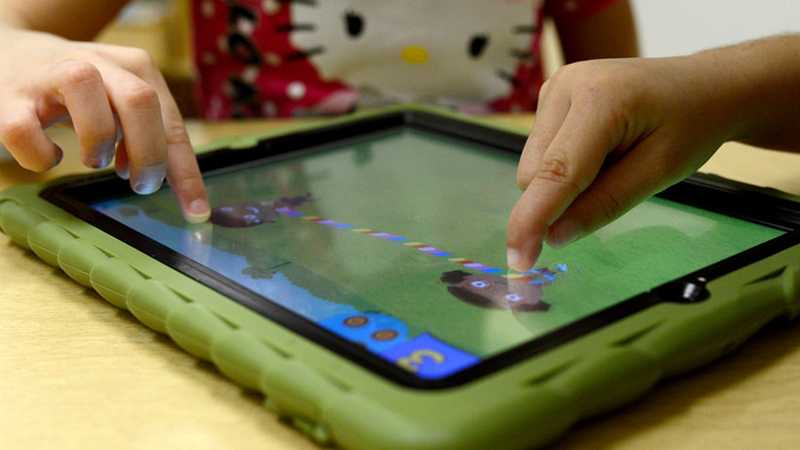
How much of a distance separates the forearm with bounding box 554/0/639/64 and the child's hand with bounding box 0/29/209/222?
0.72 m

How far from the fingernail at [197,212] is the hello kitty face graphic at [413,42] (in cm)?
48

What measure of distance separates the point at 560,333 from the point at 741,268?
13 cm

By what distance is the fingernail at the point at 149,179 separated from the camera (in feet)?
1.97

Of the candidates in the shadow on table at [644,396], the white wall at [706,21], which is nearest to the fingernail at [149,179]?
the shadow on table at [644,396]

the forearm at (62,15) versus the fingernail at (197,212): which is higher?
the forearm at (62,15)

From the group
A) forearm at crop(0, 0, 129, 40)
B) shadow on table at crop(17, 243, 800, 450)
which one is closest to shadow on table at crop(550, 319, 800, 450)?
shadow on table at crop(17, 243, 800, 450)

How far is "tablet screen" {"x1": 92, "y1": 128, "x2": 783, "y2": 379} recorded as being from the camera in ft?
1.52

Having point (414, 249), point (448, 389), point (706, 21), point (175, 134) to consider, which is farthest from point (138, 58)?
point (706, 21)

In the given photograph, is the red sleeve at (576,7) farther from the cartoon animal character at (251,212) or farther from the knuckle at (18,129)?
the knuckle at (18,129)

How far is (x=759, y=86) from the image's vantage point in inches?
23.4

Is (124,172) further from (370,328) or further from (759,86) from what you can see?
(759,86)

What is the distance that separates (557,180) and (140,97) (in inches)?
10.4

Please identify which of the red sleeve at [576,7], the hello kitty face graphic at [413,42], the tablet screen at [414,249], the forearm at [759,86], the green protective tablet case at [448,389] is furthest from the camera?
the red sleeve at [576,7]

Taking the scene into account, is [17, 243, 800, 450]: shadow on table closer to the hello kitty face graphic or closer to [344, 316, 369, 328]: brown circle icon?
[344, 316, 369, 328]: brown circle icon
